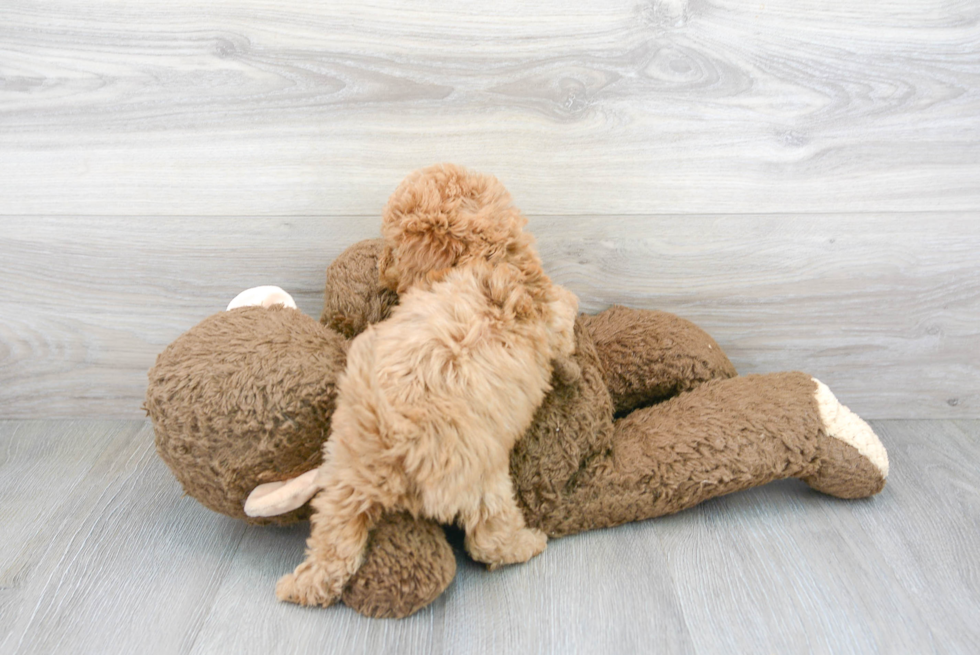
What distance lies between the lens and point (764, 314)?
1.09m

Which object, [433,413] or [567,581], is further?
[567,581]

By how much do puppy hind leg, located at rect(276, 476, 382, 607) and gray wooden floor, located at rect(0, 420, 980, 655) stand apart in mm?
31

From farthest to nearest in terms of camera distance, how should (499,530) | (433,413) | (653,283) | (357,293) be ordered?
(653,283)
(357,293)
(499,530)
(433,413)

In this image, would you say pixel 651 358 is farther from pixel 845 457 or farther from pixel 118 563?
pixel 118 563

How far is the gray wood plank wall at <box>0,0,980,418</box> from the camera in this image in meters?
0.95

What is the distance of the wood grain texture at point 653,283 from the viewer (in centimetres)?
104

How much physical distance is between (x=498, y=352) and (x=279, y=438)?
10.4 inches

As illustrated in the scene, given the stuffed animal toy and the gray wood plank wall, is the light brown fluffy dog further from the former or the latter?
the gray wood plank wall

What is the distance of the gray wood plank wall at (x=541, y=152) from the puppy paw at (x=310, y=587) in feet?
1.43

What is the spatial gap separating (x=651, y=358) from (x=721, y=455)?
0.54 ft

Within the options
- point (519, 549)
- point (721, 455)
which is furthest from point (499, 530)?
point (721, 455)

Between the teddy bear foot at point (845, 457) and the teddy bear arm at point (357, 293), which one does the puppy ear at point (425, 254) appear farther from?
the teddy bear foot at point (845, 457)

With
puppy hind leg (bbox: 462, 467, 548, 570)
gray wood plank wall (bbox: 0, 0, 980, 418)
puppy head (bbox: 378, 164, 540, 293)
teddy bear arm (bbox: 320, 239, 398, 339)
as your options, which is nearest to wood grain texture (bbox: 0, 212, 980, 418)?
gray wood plank wall (bbox: 0, 0, 980, 418)

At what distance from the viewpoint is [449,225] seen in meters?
0.78
